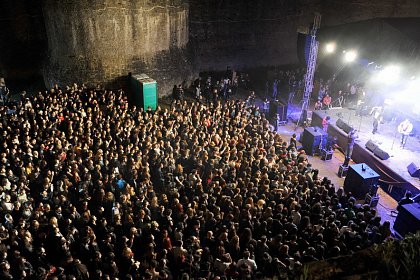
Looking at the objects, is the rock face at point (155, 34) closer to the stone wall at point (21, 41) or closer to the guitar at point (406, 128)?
the stone wall at point (21, 41)

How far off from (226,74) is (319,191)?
11.9 metres

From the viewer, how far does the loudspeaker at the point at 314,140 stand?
→ 46.2ft

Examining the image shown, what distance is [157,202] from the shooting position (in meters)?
A: 8.47

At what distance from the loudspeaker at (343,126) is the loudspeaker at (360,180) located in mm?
2976

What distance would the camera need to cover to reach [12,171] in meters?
9.48

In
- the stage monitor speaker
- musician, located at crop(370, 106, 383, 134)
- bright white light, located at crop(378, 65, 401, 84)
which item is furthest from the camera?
musician, located at crop(370, 106, 383, 134)

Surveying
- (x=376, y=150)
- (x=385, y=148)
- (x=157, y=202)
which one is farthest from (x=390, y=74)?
(x=157, y=202)

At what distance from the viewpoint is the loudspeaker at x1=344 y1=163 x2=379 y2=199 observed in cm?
1140

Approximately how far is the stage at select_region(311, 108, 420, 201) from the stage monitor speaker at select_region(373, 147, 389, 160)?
0.31 feet

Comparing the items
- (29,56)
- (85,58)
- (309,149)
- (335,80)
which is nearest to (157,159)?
(309,149)

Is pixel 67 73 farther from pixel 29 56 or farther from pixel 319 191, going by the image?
pixel 319 191

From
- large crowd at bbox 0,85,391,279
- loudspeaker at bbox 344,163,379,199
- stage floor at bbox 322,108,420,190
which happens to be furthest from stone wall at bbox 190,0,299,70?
loudspeaker at bbox 344,163,379,199

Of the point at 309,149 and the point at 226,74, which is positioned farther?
the point at 226,74

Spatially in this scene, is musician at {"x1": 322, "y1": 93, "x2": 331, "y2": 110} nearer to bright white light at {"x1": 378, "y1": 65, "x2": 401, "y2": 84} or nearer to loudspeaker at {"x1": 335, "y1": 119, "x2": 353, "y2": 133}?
loudspeaker at {"x1": 335, "y1": 119, "x2": 353, "y2": 133}
